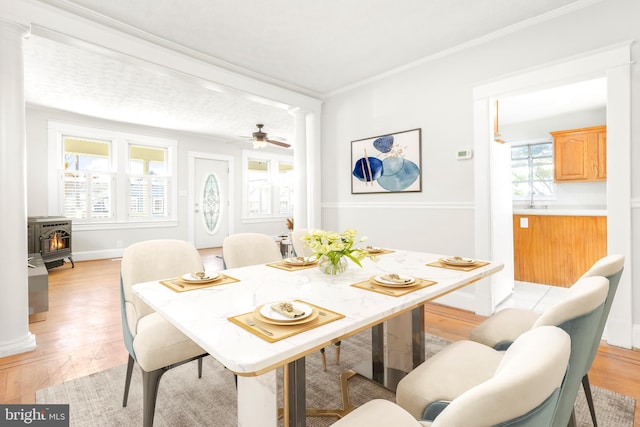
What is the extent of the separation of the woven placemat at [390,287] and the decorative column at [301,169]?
3168 mm

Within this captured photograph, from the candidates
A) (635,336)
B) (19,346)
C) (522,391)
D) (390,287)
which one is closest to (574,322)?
(522,391)

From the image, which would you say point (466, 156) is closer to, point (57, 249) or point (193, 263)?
point (193, 263)

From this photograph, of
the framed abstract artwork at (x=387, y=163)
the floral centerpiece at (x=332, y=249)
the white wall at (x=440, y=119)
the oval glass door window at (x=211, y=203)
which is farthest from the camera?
the oval glass door window at (x=211, y=203)

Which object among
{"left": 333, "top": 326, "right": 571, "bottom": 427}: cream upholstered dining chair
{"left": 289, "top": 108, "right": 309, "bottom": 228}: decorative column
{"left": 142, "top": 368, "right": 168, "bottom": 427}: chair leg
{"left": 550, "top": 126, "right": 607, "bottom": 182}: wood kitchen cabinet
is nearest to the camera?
{"left": 333, "top": 326, "right": 571, "bottom": 427}: cream upholstered dining chair

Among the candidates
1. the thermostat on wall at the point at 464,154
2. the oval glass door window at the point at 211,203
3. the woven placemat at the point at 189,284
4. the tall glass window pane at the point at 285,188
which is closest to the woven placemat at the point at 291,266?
the woven placemat at the point at 189,284

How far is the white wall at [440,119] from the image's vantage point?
2590mm

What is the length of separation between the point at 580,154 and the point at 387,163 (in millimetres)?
3321

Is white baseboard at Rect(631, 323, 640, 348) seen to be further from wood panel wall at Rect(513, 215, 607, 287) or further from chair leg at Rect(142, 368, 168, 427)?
chair leg at Rect(142, 368, 168, 427)

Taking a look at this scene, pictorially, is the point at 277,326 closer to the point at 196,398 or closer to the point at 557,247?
the point at 196,398

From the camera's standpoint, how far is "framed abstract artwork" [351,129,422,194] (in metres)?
3.69

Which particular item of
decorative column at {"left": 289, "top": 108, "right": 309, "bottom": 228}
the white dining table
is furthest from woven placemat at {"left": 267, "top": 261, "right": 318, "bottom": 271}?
decorative column at {"left": 289, "top": 108, "right": 309, "bottom": 228}

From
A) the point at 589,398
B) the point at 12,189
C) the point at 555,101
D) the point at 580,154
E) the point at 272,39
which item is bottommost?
the point at 589,398

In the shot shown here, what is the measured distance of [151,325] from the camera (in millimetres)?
1619

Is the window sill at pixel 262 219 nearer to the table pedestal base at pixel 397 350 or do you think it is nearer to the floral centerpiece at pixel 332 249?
the table pedestal base at pixel 397 350
